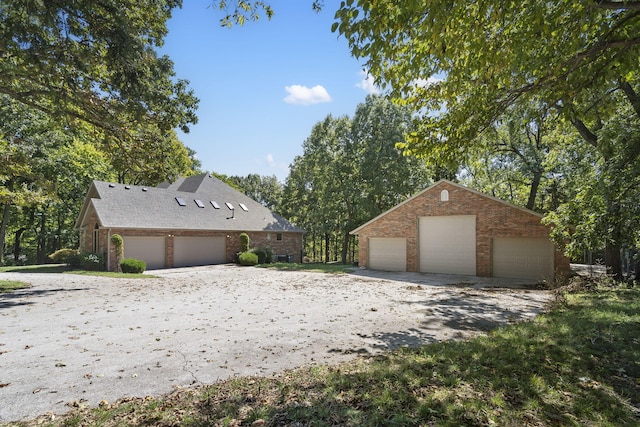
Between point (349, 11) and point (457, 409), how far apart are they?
176 inches

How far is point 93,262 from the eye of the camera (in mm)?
18906

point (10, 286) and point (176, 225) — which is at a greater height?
point (176, 225)

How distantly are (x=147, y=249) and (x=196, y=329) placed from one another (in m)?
16.3

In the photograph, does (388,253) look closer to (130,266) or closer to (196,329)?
(130,266)

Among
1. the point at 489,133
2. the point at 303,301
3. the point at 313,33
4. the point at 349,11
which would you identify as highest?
the point at 313,33

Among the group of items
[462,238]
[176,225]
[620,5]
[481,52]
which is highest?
[481,52]

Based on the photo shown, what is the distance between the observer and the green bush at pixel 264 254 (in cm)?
2475

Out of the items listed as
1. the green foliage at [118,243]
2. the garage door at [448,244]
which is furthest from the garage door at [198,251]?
the garage door at [448,244]

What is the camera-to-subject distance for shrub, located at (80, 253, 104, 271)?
61.9 ft

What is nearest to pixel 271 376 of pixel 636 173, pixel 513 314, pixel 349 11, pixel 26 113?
pixel 349 11

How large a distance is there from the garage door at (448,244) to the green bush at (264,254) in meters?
11.4

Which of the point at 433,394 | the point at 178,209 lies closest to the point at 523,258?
the point at 433,394

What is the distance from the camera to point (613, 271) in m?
12.7

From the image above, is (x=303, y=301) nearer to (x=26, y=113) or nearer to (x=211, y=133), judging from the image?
(x=211, y=133)
